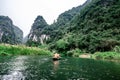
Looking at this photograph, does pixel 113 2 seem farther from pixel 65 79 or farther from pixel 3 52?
pixel 65 79

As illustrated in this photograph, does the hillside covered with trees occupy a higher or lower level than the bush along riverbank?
higher

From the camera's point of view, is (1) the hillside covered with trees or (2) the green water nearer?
(2) the green water

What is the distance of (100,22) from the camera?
140 metres

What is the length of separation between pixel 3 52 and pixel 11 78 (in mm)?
36756

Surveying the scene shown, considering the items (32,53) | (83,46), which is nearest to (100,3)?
(83,46)

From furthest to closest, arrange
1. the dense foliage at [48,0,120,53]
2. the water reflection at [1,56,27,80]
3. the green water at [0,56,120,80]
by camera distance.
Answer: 1. the dense foliage at [48,0,120,53]
2. the green water at [0,56,120,80]
3. the water reflection at [1,56,27,80]

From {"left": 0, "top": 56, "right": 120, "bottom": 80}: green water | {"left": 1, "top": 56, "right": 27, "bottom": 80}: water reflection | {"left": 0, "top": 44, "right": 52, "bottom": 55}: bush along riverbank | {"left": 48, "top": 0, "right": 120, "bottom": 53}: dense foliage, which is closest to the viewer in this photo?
{"left": 1, "top": 56, "right": 27, "bottom": 80}: water reflection

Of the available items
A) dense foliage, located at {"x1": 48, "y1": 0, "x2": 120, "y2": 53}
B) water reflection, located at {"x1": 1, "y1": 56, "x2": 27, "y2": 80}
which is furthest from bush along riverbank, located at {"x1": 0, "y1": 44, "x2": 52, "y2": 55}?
dense foliage, located at {"x1": 48, "y1": 0, "x2": 120, "y2": 53}

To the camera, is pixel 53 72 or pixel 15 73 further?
pixel 53 72

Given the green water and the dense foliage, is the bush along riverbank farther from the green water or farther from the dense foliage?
the dense foliage

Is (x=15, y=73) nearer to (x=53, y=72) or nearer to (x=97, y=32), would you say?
(x=53, y=72)

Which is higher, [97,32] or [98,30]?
[98,30]

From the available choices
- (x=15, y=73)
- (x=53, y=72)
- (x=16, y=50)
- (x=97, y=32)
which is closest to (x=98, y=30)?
(x=97, y=32)

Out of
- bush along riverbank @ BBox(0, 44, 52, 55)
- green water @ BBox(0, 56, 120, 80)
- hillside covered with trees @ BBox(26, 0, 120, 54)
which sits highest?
hillside covered with trees @ BBox(26, 0, 120, 54)
